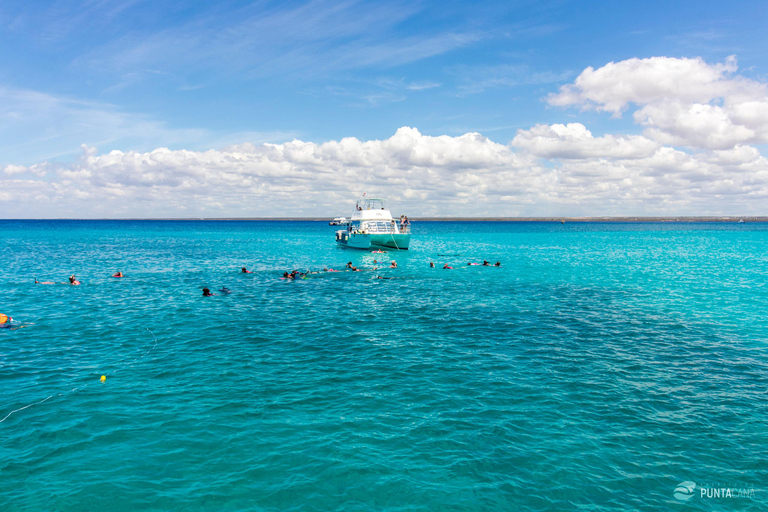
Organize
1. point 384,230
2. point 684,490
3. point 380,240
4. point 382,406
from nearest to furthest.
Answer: point 684,490 → point 382,406 → point 380,240 → point 384,230

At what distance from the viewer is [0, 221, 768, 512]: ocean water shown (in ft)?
34.6

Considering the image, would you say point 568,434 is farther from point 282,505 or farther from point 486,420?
point 282,505

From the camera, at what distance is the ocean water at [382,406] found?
415 inches

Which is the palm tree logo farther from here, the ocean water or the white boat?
the white boat

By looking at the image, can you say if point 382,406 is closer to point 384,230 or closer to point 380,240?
point 380,240

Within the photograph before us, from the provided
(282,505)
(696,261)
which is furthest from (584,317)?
(696,261)

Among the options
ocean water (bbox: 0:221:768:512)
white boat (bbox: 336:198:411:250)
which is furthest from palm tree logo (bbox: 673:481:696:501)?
white boat (bbox: 336:198:411:250)

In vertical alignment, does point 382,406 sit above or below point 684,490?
above

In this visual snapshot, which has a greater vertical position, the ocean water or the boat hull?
the boat hull

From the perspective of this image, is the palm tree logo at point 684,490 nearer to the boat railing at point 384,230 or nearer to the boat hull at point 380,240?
the boat hull at point 380,240

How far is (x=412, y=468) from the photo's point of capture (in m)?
11.3

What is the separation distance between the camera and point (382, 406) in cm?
1476

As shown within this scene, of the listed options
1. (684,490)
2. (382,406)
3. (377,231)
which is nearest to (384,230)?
(377,231)

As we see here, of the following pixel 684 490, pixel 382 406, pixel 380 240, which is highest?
pixel 380 240
